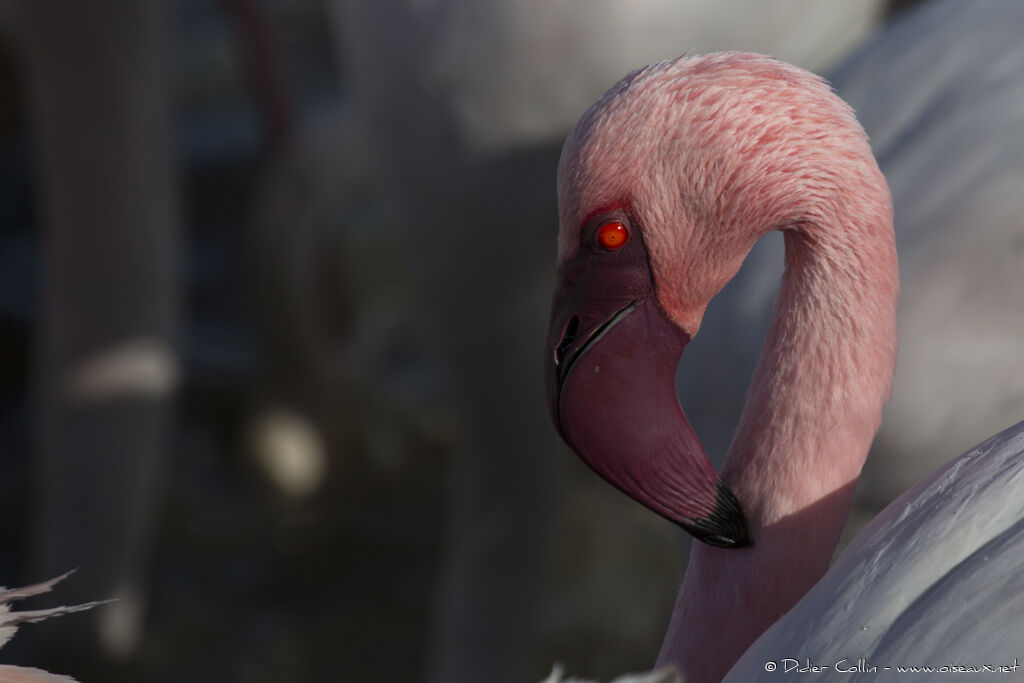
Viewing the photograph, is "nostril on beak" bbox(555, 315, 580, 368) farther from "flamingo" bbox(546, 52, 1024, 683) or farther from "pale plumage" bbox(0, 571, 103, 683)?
"pale plumage" bbox(0, 571, 103, 683)

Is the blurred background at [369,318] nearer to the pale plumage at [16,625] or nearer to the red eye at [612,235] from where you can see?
the red eye at [612,235]

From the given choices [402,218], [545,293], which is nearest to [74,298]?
[402,218]

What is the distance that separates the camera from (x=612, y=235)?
2.28ft

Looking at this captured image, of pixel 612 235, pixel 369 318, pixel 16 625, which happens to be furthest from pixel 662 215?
pixel 369 318

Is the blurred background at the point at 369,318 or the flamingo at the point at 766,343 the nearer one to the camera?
the flamingo at the point at 766,343

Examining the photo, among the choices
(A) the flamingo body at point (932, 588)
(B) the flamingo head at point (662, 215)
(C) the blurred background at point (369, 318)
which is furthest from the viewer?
(C) the blurred background at point (369, 318)

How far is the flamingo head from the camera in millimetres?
680

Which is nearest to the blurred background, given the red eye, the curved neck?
the curved neck

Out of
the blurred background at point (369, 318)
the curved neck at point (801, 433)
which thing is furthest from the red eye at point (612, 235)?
the blurred background at point (369, 318)

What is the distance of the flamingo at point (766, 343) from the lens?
654mm

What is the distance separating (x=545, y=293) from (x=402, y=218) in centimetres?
17

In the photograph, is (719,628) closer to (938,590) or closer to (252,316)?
(938,590)

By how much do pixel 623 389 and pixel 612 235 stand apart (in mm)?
83

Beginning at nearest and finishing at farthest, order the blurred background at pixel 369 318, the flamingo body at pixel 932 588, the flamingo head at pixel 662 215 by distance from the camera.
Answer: the flamingo body at pixel 932 588 < the flamingo head at pixel 662 215 < the blurred background at pixel 369 318
